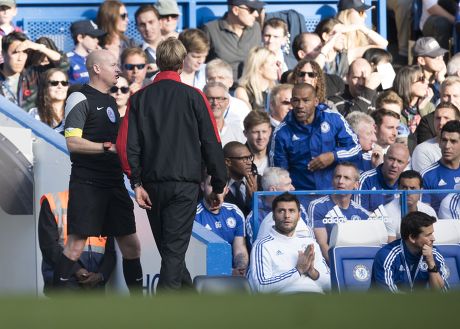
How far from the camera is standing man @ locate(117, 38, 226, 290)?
5.90 metres

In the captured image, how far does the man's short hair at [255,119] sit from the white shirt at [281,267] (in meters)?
1.56

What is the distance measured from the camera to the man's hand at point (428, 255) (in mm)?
7145

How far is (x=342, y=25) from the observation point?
38.0 ft

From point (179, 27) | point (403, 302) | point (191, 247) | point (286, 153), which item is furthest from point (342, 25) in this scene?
point (403, 302)

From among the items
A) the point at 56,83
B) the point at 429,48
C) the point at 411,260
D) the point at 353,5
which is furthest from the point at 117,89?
the point at 429,48

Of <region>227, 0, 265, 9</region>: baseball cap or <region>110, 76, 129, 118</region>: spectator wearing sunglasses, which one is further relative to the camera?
<region>227, 0, 265, 9</region>: baseball cap

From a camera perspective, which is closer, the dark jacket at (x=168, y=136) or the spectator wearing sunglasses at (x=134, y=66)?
the dark jacket at (x=168, y=136)

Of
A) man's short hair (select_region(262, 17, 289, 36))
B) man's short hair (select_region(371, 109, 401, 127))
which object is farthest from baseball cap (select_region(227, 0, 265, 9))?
man's short hair (select_region(371, 109, 401, 127))

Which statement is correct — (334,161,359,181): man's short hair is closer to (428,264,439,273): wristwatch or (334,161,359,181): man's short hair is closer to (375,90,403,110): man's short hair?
(428,264,439,273): wristwatch

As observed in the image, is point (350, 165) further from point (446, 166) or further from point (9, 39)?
point (9, 39)

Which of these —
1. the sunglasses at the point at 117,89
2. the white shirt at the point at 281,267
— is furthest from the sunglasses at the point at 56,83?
Answer: the white shirt at the point at 281,267

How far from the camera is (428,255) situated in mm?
7152

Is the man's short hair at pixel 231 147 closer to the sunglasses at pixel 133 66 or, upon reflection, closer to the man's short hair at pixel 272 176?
the man's short hair at pixel 272 176

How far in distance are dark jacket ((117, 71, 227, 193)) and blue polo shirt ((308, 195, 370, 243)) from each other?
Result: 1.68 metres
